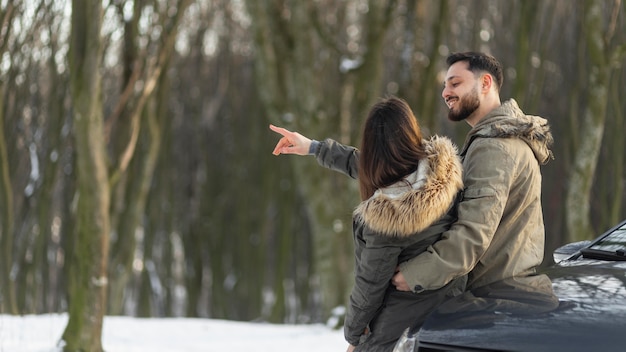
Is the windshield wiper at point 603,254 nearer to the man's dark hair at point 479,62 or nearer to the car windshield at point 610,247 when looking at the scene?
Answer: the car windshield at point 610,247

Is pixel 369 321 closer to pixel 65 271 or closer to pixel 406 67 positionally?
pixel 406 67

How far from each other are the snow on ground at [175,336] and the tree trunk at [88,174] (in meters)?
0.34

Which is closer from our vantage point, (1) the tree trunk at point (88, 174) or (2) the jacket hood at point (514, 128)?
(2) the jacket hood at point (514, 128)

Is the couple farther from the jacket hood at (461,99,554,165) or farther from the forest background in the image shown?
the forest background

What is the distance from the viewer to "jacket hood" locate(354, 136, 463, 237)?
3.02 metres

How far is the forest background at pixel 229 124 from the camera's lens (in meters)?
9.16

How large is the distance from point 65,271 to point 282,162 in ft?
17.3

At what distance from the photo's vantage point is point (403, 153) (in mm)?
3123

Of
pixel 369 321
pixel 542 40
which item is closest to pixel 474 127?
pixel 369 321

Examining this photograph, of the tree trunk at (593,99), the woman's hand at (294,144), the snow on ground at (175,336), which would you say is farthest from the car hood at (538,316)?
the tree trunk at (593,99)

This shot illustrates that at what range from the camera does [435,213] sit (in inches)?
121

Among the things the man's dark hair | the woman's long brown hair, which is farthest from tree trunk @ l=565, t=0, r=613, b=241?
the woman's long brown hair

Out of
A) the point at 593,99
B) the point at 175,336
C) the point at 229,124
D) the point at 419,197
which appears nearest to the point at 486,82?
the point at 419,197

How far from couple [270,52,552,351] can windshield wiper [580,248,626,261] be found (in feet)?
1.22
